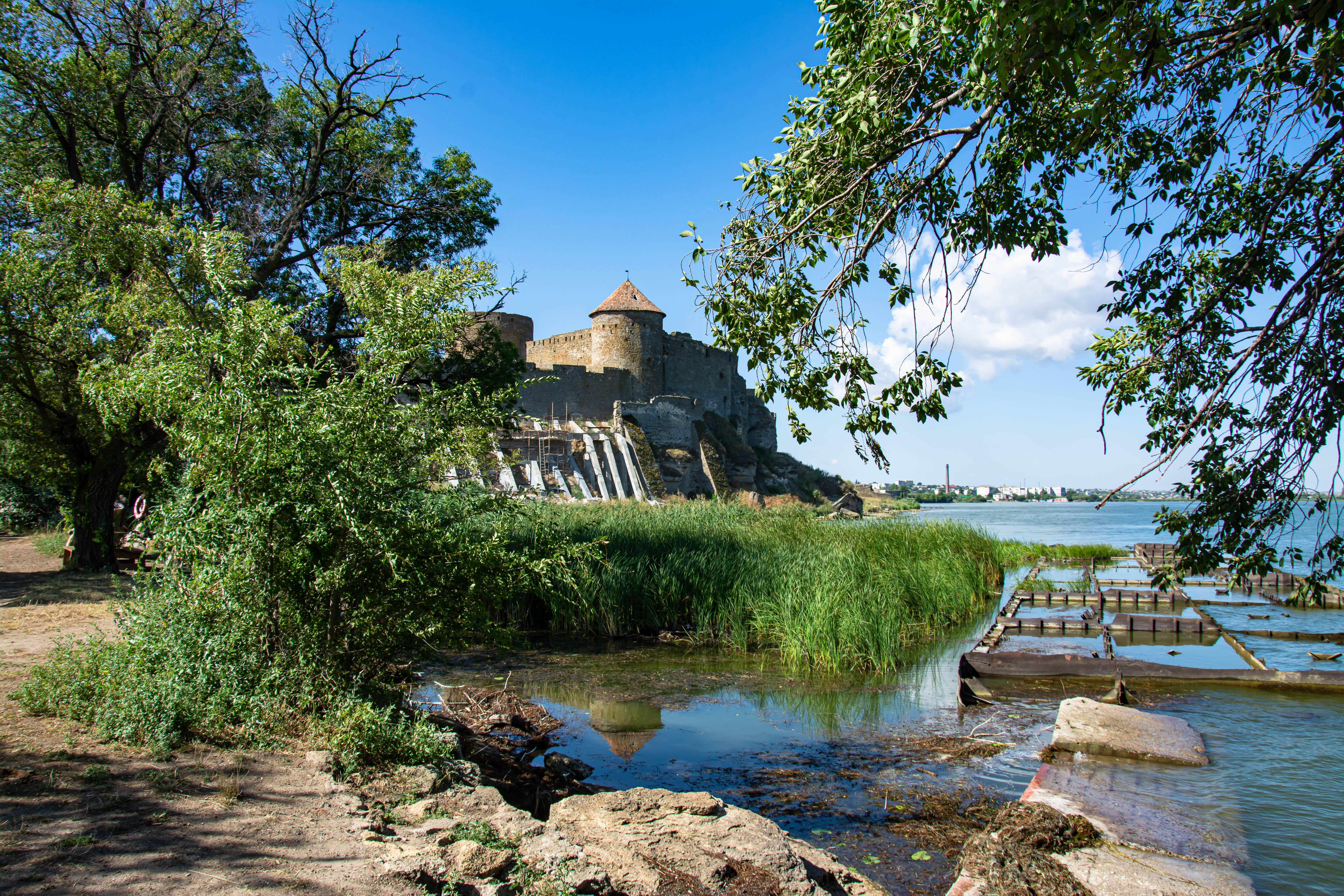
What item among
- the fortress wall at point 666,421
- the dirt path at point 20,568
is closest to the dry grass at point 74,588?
the dirt path at point 20,568

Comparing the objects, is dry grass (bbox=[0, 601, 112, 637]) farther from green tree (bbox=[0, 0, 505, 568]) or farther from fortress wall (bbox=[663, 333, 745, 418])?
fortress wall (bbox=[663, 333, 745, 418])

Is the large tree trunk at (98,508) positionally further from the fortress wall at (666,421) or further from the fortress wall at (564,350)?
the fortress wall at (564,350)

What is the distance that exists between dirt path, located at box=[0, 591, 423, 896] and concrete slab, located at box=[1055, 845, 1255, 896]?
9.79 feet

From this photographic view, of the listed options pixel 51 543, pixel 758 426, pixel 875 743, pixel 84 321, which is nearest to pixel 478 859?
pixel 875 743

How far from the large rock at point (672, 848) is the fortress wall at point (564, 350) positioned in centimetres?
3967

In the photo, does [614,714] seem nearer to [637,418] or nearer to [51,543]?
[51,543]

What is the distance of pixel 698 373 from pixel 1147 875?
42.9 metres

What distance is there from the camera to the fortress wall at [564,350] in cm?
4397

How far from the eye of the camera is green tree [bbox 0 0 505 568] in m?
11.5

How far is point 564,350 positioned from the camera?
4531 centimetres

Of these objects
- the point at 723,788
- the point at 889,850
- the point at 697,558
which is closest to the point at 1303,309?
the point at 889,850

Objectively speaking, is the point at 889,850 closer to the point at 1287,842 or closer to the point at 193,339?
the point at 1287,842

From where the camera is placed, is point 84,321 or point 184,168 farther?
point 184,168

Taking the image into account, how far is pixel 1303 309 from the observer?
14.3 ft
